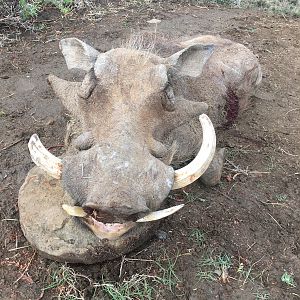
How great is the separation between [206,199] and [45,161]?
4.17ft

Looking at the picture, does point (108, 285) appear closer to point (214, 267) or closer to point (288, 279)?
point (214, 267)

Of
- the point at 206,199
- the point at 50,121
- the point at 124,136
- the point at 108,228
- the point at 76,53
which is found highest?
the point at 124,136

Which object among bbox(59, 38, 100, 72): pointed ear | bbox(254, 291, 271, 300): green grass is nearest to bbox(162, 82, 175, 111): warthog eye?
bbox(59, 38, 100, 72): pointed ear

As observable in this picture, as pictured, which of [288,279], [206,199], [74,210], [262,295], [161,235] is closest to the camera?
[74,210]

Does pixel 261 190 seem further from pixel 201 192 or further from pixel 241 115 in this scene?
pixel 241 115

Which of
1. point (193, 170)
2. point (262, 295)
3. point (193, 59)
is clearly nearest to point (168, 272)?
point (262, 295)

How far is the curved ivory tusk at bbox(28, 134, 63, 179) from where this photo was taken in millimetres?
2586

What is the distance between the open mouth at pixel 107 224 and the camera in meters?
2.40

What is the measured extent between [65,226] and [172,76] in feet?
3.62

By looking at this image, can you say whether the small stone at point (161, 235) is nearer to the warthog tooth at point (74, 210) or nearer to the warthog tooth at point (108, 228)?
the warthog tooth at point (108, 228)

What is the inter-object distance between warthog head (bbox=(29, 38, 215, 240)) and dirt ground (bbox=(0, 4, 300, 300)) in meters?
0.46

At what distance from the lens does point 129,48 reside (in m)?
3.37

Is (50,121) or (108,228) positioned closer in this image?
(108,228)

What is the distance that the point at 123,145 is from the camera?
2.40m
